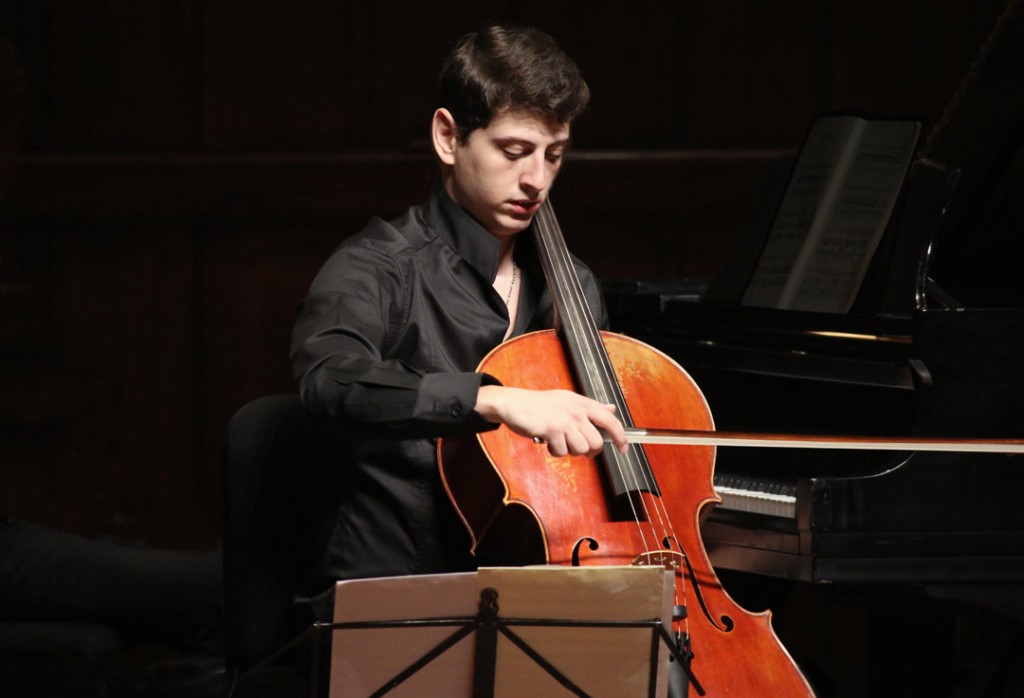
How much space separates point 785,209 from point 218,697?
1.34 m

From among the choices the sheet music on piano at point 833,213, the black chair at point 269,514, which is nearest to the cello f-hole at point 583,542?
the black chair at point 269,514

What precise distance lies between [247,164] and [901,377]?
1.75 metres

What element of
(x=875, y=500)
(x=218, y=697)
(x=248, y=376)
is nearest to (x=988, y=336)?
(x=875, y=500)

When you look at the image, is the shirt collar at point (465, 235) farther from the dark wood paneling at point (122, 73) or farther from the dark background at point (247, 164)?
the dark wood paneling at point (122, 73)

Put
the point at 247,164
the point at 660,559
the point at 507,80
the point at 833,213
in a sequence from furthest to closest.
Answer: the point at 247,164, the point at 833,213, the point at 507,80, the point at 660,559

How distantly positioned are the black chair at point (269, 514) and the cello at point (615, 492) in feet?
0.71

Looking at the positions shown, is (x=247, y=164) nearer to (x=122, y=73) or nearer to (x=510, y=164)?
(x=122, y=73)

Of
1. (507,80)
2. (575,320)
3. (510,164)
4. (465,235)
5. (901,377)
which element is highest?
(507,80)

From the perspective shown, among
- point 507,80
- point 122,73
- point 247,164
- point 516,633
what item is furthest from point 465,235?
point 122,73

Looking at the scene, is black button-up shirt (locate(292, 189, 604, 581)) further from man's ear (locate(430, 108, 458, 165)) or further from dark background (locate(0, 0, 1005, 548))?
dark background (locate(0, 0, 1005, 548))

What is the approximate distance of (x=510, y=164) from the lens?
1.86 meters

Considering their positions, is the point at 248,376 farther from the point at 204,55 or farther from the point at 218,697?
the point at 218,697

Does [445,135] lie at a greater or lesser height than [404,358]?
greater

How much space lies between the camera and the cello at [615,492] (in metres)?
1.65
